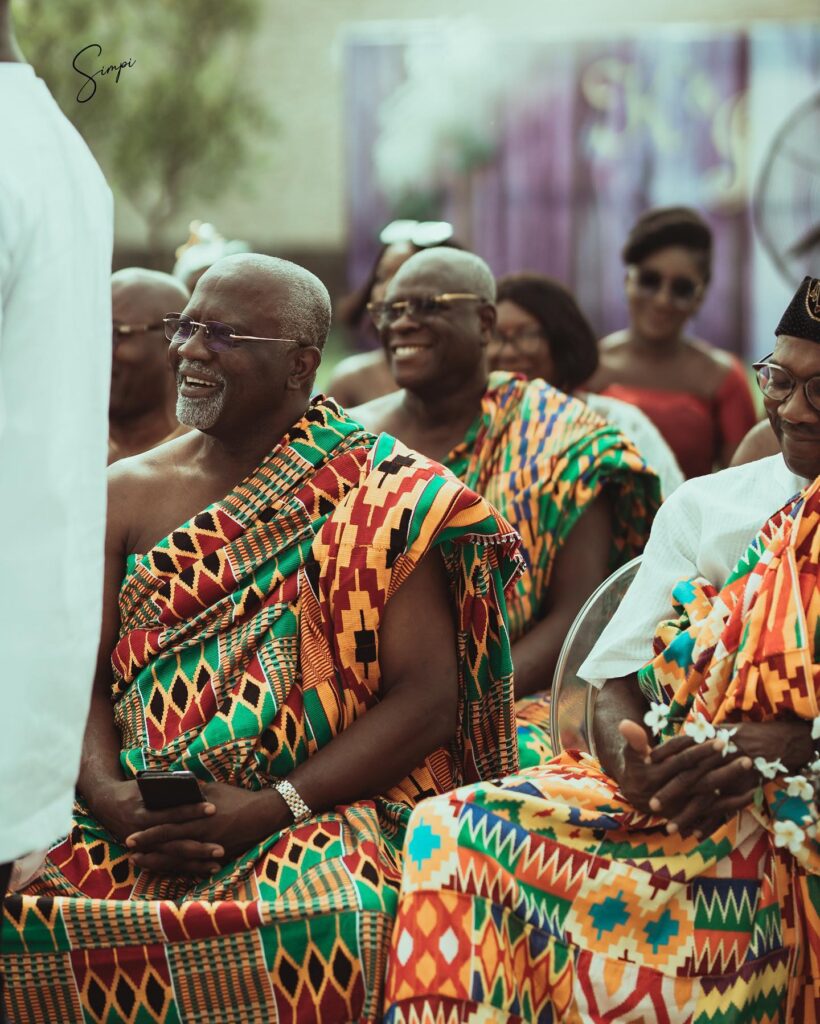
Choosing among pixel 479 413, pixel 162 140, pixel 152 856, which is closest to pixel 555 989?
pixel 152 856

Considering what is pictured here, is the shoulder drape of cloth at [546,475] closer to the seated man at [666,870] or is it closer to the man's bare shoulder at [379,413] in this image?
the man's bare shoulder at [379,413]

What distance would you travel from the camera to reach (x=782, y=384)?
10.3ft

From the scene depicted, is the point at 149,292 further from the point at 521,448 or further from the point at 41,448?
the point at 41,448

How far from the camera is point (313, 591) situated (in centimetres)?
338

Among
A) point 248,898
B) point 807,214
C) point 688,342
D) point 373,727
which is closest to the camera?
point 248,898

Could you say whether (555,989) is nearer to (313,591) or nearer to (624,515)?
(313,591)

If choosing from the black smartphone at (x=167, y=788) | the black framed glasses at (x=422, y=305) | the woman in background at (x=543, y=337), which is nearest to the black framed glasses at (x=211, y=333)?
the black smartphone at (x=167, y=788)

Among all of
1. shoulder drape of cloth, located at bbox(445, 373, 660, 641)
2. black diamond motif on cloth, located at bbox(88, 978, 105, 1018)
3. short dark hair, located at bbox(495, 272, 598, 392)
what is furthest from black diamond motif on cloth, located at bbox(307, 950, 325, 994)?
short dark hair, located at bbox(495, 272, 598, 392)

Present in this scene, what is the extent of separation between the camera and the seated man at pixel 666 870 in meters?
2.83

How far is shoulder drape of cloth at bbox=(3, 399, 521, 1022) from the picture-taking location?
2949 millimetres

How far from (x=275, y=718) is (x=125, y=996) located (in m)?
0.66

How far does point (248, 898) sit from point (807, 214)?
28.6 feet

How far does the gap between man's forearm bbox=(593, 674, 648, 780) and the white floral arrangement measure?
237 mm

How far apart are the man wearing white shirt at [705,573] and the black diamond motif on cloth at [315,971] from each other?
70cm
